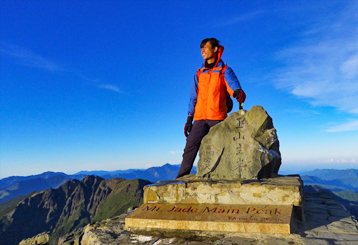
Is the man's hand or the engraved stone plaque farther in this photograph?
the man's hand

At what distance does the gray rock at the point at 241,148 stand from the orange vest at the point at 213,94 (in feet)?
2.37

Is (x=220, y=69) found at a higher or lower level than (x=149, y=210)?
higher

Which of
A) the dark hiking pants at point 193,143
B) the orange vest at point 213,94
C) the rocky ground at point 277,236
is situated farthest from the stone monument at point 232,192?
the orange vest at point 213,94

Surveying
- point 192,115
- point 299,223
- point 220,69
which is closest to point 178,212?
point 299,223

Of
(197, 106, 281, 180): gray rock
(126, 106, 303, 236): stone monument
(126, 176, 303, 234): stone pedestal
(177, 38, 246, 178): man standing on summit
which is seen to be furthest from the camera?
(177, 38, 246, 178): man standing on summit

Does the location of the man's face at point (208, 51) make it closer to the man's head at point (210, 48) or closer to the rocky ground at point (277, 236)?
the man's head at point (210, 48)

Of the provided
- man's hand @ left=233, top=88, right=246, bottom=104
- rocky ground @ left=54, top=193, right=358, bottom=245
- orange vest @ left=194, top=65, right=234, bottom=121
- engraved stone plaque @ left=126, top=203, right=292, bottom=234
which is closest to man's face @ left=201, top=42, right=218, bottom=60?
orange vest @ left=194, top=65, right=234, bottom=121

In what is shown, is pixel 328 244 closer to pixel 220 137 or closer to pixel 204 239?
pixel 204 239

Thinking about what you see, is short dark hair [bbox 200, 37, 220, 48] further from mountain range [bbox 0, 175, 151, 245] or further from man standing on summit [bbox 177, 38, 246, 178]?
mountain range [bbox 0, 175, 151, 245]

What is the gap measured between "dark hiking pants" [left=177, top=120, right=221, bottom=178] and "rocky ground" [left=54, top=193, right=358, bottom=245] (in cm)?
218

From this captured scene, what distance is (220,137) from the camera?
6250 millimetres

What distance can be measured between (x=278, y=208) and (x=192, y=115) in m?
3.65

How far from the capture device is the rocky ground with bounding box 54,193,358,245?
13.3 feet

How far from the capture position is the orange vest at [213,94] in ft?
22.9
